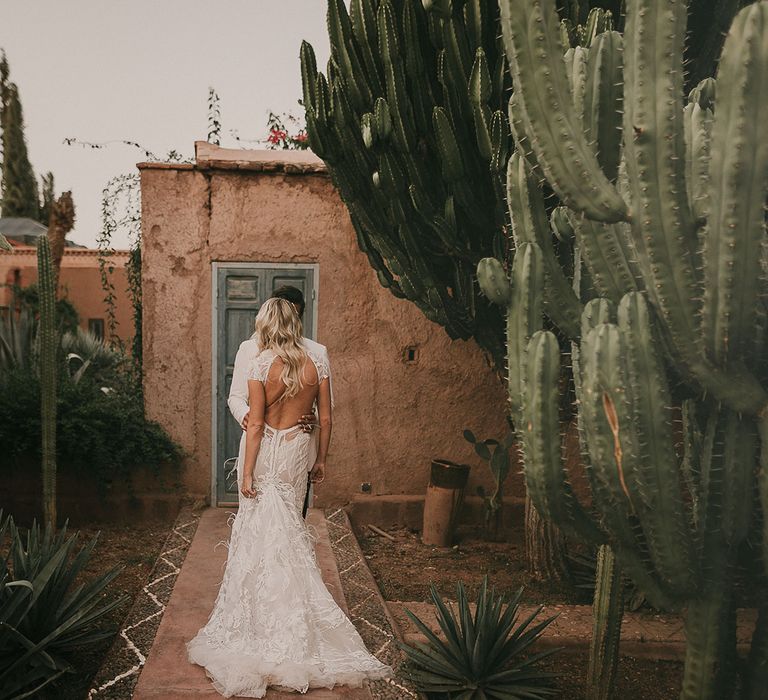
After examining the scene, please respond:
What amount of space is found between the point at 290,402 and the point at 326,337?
3.14 meters


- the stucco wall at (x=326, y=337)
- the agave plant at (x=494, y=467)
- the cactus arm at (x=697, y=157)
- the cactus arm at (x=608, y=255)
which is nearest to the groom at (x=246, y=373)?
the cactus arm at (x=608, y=255)

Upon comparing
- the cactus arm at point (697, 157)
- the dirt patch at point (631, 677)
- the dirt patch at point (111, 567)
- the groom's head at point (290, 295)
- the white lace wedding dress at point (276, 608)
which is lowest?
the dirt patch at point (631, 677)

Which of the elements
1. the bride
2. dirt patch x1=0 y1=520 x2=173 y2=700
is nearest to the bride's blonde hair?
the bride

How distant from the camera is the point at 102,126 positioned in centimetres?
977

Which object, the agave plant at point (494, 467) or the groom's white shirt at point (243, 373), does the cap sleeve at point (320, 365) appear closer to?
the groom's white shirt at point (243, 373)

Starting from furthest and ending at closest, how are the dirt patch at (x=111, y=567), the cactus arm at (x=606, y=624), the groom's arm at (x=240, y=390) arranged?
the groom's arm at (x=240, y=390), the dirt patch at (x=111, y=567), the cactus arm at (x=606, y=624)

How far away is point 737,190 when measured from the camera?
7.53ft

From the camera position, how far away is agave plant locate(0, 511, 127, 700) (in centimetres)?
348

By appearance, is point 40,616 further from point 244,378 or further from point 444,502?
point 444,502

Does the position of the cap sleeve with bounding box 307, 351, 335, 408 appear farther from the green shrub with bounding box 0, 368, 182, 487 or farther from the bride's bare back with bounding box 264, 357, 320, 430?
A: the green shrub with bounding box 0, 368, 182, 487

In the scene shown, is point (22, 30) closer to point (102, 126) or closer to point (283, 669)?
point (102, 126)

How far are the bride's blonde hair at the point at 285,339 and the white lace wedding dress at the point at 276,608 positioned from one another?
87mm

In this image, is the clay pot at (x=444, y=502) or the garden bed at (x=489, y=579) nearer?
the garden bed at (x=489, y=579)

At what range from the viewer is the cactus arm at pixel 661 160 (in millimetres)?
2361
